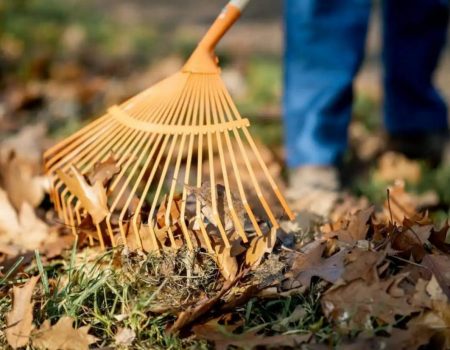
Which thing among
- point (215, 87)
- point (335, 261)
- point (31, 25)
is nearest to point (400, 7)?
point (215, 87)

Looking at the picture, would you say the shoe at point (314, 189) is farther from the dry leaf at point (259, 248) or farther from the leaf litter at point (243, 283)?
the dry leaf at point (259, 248)

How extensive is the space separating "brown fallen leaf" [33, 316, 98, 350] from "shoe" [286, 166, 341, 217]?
2.80 feet

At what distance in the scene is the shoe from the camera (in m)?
2.31

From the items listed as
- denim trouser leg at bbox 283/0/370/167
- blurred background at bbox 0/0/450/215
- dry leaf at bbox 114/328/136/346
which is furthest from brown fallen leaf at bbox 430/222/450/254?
denim trouser leg at bbox 283/0/370/167

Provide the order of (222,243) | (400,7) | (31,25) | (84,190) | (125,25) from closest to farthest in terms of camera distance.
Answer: (222,243)
(84,190)
(400,7)
(31,25)
(125,25)

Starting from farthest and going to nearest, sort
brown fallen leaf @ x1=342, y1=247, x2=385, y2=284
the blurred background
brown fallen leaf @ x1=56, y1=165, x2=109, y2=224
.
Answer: the blurred background → brown fallen leaf @ x1=56, y1=165, x2=109, y2=224 → brown fallen leaf @ x1=342, y1=247, x2=385, y2=284

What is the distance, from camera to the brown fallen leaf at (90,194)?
1.85m

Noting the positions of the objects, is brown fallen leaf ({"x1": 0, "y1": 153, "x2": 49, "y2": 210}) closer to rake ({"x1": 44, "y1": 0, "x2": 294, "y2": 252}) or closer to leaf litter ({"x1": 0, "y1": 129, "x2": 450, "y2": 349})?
rake ({"x1": 44, "y1": 0, "x2": 294, "y2": 252})

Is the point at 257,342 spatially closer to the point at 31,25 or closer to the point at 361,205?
the point at 361,205

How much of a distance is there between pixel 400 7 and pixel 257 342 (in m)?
1.79

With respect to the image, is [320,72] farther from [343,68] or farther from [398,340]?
[398,340]

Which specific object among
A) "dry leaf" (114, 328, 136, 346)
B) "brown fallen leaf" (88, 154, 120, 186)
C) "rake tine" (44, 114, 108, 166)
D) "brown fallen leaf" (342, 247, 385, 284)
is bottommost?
"dry leaf" (114, 328, 136, 346)

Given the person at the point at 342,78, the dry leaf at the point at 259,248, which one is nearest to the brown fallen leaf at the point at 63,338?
the dry leaf at the point at 259,248

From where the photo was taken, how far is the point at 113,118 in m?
2.02
